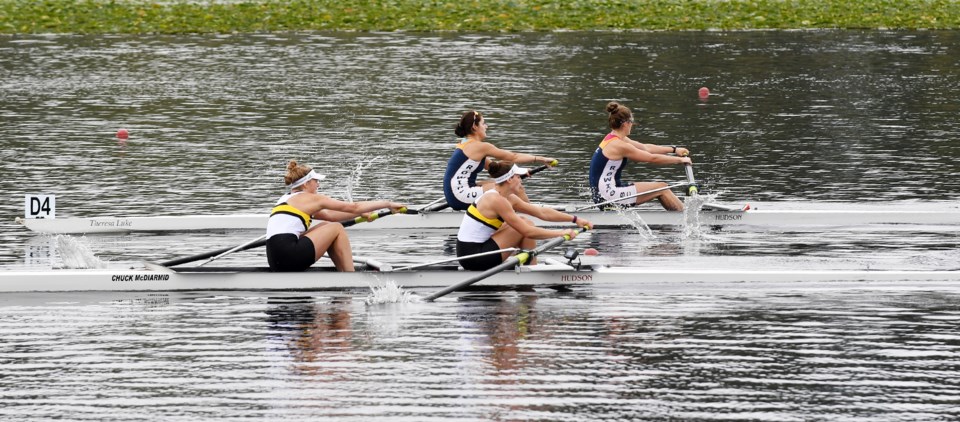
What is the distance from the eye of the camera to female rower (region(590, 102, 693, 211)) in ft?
60.7

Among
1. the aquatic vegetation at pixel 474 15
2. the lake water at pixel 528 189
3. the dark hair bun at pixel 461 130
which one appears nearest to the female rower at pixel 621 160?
the lake water at pixel 528 189

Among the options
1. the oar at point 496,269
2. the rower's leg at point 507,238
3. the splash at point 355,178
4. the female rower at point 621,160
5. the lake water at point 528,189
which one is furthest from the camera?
the splash at point 355,178

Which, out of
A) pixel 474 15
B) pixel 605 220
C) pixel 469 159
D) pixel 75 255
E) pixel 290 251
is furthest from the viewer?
pixel 474 15

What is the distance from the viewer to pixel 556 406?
35.8 feet

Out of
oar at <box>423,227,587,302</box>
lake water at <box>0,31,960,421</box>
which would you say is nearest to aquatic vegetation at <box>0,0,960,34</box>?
lake water at <box>0,31,960,421</box>

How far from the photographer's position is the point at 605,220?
61.5ft

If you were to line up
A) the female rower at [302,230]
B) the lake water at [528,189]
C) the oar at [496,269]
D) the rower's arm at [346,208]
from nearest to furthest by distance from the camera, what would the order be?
1. the lake water at [528,189]
2. the oar at [496,269]
3. the female rower at [302,230]
4. the rower's arm at [346,208]

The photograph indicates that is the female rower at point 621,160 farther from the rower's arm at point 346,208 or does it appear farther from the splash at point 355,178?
the rower's arm at point 346,208

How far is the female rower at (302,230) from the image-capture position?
47.7 feet

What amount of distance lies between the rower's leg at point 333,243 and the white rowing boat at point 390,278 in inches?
5.5

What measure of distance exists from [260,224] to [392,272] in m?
4.08

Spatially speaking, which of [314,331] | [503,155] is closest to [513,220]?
[314,331]

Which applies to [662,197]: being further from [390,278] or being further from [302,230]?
[302,230]

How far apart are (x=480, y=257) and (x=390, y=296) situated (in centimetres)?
99
